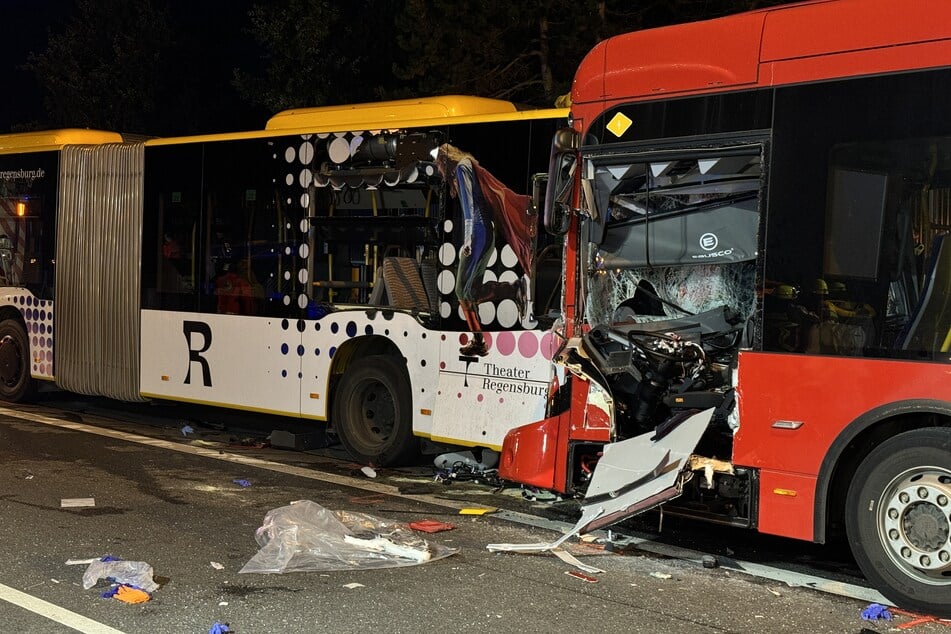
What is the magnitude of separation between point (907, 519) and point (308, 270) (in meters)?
6.26

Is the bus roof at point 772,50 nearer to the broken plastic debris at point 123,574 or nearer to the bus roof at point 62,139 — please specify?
the broken plastic debris at point 123,574

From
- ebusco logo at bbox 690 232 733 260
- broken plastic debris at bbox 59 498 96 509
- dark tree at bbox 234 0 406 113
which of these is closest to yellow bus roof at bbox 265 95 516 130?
ebusco logo at bbox 690 232 733 260

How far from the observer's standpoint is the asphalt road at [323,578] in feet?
17.8

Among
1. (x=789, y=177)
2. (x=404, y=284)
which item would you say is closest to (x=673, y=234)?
(x=789, y=177)

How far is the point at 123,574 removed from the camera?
5.97m

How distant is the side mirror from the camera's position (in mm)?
7387

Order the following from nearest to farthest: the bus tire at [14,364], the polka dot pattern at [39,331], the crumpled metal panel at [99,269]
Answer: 1. the crumpled metal panel at [99,269]
2. the polka dot pattern at [39,331]
3. the bus tire at [14,364]

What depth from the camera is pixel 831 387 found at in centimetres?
599

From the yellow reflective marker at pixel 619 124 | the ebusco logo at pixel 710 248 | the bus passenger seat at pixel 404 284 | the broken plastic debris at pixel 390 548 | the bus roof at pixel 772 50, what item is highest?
the bus roof at pixel 772 50

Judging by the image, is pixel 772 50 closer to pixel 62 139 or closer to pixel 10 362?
pixel 62 139

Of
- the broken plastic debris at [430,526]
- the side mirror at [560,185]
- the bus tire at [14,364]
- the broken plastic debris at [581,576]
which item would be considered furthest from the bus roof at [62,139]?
the broken plastic debris at [581,576]

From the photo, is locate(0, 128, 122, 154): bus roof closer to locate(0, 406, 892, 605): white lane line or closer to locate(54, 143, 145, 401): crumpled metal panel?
locate(54, 143, 145, 401): crumpled metal panel

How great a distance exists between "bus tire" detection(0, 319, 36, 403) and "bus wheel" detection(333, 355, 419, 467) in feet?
17.8

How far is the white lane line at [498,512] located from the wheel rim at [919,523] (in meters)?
0.37
